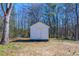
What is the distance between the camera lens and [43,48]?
23.6 m

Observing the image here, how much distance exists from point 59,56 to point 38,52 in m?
0.29

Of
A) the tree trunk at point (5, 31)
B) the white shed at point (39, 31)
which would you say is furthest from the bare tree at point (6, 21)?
the white shed at point (39, 31)

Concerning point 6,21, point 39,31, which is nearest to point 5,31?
point 6,21

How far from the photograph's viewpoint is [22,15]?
2364 cm

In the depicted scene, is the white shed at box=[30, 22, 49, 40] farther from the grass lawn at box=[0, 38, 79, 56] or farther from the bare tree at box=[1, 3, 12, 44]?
the bare tree at box=[1, 3, 12, 44]

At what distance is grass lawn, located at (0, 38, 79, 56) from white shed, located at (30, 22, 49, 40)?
80mm

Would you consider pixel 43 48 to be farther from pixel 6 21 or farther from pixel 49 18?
pixel 6 21

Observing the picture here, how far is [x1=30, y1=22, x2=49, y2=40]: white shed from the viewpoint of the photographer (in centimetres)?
2361

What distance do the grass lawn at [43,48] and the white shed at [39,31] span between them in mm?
80

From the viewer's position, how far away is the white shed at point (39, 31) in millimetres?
23609

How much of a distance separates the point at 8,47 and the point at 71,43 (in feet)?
2.83

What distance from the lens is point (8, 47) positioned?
23.6 meters

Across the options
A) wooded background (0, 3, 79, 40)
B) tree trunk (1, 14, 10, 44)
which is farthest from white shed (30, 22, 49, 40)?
tree trunk (1, 14, 10, 44)

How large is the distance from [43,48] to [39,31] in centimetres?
24
